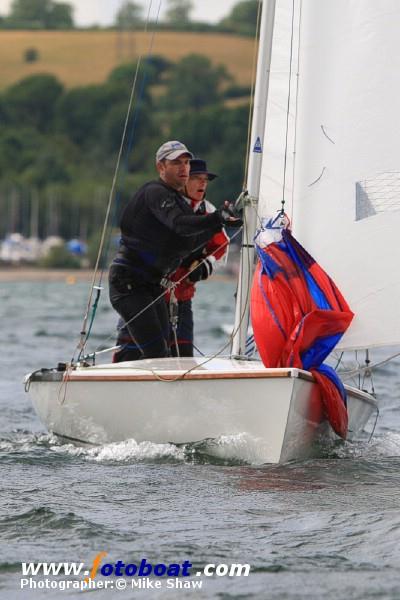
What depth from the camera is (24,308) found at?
101 feet

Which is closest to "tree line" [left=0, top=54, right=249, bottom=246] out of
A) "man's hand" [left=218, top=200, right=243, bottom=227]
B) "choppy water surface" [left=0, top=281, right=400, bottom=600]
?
"man's hand" [left=218, top=200, right=243, bottom=227]

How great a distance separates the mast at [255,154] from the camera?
724 cm

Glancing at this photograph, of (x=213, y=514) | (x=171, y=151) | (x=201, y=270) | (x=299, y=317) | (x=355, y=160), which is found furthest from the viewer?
(x=201, y=270)

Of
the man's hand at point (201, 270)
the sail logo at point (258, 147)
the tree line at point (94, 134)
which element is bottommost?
the man's hand at point (201, 270)

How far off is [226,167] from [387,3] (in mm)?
76370

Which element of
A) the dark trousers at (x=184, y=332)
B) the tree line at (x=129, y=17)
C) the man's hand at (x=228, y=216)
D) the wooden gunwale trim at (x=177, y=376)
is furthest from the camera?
the tree line at (x=129, y=17)

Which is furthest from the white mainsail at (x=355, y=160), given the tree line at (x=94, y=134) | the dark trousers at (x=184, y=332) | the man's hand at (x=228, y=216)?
the tree line at (x=94, y=134)

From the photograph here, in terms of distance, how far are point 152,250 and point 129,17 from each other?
414 feet

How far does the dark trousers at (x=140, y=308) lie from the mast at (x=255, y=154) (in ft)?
1.43

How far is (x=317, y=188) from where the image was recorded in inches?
284

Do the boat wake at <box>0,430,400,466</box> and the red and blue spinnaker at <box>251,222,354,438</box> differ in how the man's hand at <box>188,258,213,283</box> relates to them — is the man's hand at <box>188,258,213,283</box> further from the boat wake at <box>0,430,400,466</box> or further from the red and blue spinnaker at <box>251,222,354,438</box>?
the boat wake at <box>0,430,400,466</box>

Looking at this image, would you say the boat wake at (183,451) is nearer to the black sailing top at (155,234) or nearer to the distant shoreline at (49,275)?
the black sailing top at (155,234)

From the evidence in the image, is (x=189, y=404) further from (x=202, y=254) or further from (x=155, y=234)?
(x=202, y=254)

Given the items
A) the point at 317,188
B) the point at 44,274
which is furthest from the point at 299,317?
the point at 44,274
